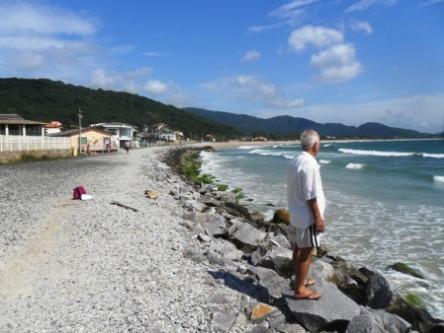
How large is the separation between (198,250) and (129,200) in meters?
5.37

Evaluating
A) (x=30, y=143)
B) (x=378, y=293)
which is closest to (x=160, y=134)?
(x=30, y=143)

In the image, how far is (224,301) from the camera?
517 cm

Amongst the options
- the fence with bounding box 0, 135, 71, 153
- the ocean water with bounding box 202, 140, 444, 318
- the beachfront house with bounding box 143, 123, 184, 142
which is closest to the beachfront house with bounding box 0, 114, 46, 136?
the fence with bounding box 0, 135, 71, 153

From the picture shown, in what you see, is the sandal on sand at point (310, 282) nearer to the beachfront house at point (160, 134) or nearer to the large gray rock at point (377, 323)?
the large gray rock at point (377, 323)

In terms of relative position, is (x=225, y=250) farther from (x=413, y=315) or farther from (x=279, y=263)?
(x=413, y=315)

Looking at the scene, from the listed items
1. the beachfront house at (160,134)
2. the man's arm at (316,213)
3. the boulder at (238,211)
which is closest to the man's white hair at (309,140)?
the man's arm at (316,213)

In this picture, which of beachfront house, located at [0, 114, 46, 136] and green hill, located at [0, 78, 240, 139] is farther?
green hill, located at [0, 78, 240, 139]

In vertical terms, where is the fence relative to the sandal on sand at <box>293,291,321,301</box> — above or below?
above

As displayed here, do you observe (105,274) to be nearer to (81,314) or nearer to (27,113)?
(81,314)

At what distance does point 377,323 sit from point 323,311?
588 mm

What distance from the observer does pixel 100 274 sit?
233 inches

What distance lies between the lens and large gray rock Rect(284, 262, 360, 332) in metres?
4.78

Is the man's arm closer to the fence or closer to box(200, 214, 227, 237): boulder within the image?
box(200, 214, 227, 237): boulder

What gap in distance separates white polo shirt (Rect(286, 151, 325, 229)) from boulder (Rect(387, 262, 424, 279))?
4770 millimetres
